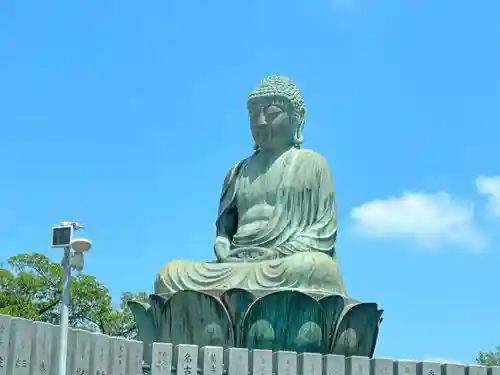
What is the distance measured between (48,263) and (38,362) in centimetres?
1298

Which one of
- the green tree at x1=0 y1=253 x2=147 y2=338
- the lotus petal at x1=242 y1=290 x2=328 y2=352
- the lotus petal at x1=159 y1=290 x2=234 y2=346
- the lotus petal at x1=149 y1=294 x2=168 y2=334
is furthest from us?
the green tree at x1=0 y1=253 x2=147 y2=338

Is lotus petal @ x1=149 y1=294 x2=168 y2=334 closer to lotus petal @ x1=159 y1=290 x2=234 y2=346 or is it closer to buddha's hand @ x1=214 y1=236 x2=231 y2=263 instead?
lotus petal @ x1=159 y1=290 x2=234 y2=346

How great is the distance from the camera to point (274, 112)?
12.4 meters

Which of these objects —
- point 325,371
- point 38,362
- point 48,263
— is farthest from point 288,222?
point 48,263

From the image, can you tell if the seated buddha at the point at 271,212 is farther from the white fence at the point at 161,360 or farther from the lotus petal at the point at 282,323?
the white fence at the point at 161,360

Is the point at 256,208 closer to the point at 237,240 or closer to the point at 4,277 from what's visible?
the point at 237,240

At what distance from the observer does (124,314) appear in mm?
20906

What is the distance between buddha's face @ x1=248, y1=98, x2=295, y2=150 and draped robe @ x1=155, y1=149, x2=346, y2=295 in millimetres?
253

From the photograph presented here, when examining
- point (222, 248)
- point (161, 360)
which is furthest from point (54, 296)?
point (161, 360)

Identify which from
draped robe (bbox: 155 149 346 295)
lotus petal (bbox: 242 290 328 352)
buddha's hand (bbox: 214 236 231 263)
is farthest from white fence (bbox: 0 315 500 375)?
buddha's hand (bbox: 214 236 231 263)

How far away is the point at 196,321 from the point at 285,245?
5.28 ft

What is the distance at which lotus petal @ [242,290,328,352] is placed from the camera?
1045 centimetres

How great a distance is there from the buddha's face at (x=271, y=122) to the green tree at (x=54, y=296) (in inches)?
355

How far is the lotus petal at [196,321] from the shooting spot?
34.6 ft
